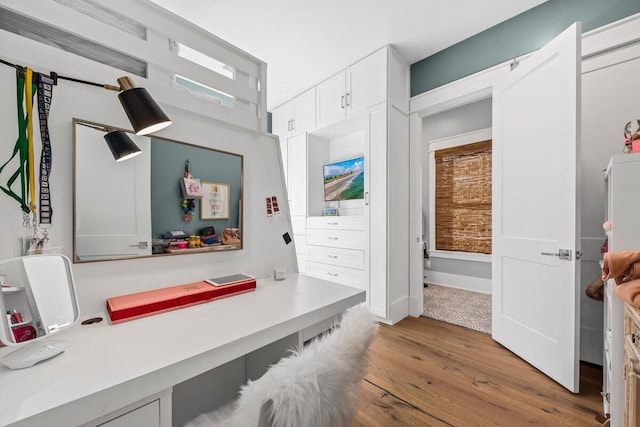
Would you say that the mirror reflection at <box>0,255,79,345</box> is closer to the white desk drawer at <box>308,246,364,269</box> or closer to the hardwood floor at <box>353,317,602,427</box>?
the hardwood floor at <box>353,317,602,427</box>

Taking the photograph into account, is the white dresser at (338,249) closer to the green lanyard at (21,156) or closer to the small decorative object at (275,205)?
the small decorative object at (275,205)

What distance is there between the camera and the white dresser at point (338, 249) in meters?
2.82

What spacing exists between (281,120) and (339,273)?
2.37 m

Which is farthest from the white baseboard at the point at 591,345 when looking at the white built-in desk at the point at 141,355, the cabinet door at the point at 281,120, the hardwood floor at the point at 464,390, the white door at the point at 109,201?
the cabinet door at the point at 281,120

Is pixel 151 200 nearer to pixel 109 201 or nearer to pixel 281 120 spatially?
pixel 109 201

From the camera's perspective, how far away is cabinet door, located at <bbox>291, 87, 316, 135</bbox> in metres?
3.32

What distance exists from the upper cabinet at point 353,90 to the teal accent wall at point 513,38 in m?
0.50

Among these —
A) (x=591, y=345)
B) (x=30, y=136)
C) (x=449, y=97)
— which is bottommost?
(x=591, y=345)

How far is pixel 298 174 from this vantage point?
11.6 feet

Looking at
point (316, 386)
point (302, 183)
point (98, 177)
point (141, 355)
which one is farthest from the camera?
point (302, 183)

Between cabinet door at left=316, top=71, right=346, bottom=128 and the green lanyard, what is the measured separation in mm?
2560

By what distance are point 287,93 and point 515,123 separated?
264 cm

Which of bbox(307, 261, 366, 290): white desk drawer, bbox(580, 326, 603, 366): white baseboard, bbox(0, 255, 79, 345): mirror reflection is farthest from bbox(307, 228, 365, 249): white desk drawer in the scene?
bbox(0, 255, 79, 345): mirror reflection

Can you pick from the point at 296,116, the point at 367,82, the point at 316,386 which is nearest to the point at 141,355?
the point at 316,386
